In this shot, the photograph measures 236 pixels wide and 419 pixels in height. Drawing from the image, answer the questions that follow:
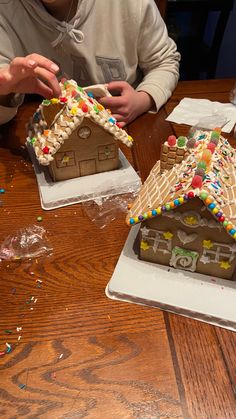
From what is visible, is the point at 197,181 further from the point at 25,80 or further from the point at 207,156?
the point at 25,80

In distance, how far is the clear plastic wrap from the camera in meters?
0.71

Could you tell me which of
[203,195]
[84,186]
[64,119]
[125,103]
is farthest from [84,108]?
[203,195]

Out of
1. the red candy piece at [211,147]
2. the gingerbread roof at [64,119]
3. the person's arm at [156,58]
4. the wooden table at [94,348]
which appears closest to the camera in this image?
the wooden table at [94,348]

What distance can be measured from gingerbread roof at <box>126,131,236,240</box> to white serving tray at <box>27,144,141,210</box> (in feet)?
0.59

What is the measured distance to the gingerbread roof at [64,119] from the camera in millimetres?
806

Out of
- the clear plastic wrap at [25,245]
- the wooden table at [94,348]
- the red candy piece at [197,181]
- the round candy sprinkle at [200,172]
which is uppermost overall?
the round candy sprinkle at [200,172]

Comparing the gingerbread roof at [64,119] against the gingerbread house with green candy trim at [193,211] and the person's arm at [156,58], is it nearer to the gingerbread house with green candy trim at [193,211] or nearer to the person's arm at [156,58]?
the gingerbread house with green candy trim at [193,211]

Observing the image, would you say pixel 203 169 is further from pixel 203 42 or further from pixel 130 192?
pixel 203 42

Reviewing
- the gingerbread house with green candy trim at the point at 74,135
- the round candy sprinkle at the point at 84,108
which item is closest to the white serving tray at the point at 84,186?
the gingerbread house with green candy trim at the point at 74,135

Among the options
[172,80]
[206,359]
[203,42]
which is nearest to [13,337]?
[206,359]

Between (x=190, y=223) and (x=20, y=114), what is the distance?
0.77m

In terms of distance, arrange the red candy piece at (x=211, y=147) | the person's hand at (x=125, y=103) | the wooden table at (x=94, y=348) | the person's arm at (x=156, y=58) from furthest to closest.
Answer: the person's arm at (x=156, y=58) < the person's hand at (x=125, y=103) < the red candy piece at (x=211, y=147) < the wooden table at (x=94, y=348)

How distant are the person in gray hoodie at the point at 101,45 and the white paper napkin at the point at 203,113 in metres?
0.07

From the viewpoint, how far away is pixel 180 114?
3.69 feet
